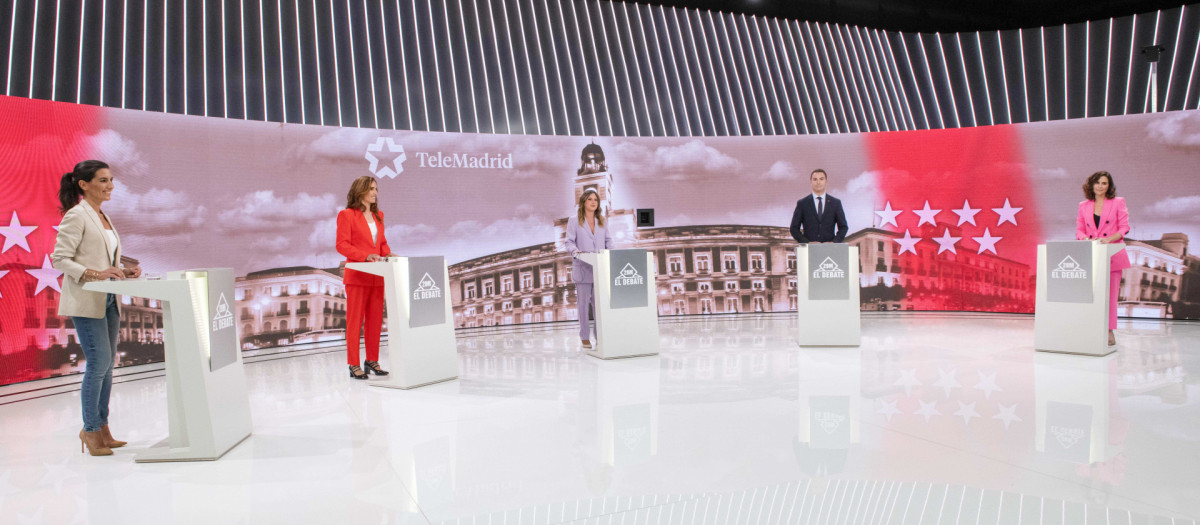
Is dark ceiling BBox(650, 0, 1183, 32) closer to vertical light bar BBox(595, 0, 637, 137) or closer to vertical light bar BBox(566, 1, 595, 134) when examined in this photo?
vertical light bar BBox(595, 0, 637, 137)

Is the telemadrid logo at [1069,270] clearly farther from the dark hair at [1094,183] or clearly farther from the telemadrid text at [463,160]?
the telemadrid text at [463,160]

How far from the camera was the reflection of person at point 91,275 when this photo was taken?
2631 millimetres

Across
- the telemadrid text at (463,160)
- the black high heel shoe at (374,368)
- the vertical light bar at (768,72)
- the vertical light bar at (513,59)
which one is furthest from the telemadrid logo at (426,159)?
the vertical light bar at (768,72)

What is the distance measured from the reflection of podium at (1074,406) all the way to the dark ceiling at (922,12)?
5.62m

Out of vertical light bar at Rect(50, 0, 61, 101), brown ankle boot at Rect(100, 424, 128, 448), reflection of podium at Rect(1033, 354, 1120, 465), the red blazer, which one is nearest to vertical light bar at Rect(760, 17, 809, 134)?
reflection of podium at Rect(1033, 354, 1120, 465)

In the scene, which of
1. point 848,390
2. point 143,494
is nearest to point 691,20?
point 848,390

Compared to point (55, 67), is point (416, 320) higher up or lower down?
lower down

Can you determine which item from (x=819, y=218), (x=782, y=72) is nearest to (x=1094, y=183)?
(x=819, y=218)

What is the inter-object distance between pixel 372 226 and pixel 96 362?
1.90m

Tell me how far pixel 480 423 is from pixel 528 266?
4.19 metres

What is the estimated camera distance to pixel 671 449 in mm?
2717

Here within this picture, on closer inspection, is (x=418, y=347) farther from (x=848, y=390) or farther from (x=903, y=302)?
(x=903, y=302)

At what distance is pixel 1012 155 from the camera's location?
7.48 meters

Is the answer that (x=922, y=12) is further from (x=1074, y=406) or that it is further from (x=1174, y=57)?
(x=1074, y=406)
